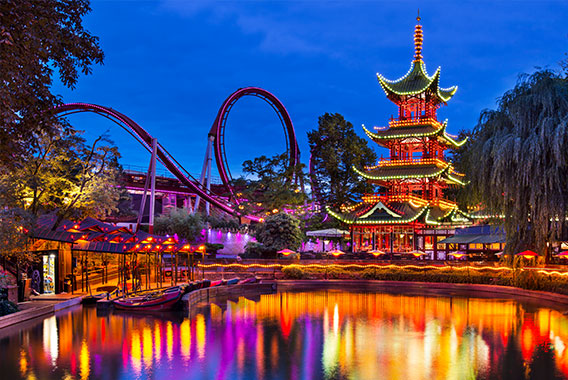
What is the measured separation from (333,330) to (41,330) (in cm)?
992

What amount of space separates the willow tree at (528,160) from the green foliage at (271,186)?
25378mm

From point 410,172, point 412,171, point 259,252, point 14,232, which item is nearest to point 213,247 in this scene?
point 259,252

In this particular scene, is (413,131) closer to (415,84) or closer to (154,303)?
(415,84)

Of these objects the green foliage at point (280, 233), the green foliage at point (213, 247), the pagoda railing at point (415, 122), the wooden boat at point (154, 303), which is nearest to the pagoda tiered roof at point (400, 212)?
the green foliage at point (280, 233)

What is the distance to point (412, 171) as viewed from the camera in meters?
51.7

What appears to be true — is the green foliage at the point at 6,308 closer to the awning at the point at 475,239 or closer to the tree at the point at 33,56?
the tree at the point at 33,56

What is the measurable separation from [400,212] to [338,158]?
1934 centimetres

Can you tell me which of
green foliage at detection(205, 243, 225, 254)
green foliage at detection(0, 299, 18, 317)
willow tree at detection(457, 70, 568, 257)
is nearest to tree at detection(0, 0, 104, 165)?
green foliage at detection(0, 299, 18, 317)

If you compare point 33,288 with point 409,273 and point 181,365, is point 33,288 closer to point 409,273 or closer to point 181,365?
point 181,365

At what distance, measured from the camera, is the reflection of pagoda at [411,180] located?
48.3m

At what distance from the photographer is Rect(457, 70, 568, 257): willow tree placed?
83.9ft

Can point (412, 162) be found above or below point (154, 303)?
above

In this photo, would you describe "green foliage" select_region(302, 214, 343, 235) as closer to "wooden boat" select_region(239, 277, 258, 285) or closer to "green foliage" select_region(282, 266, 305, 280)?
"green foliage" select_region(282, 266, 305, 280)

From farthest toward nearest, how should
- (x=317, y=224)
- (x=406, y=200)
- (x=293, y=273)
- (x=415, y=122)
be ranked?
(x=317, y=224)
(x=415, y=122)
(x=406, y=200)
(x=293, y=273)
